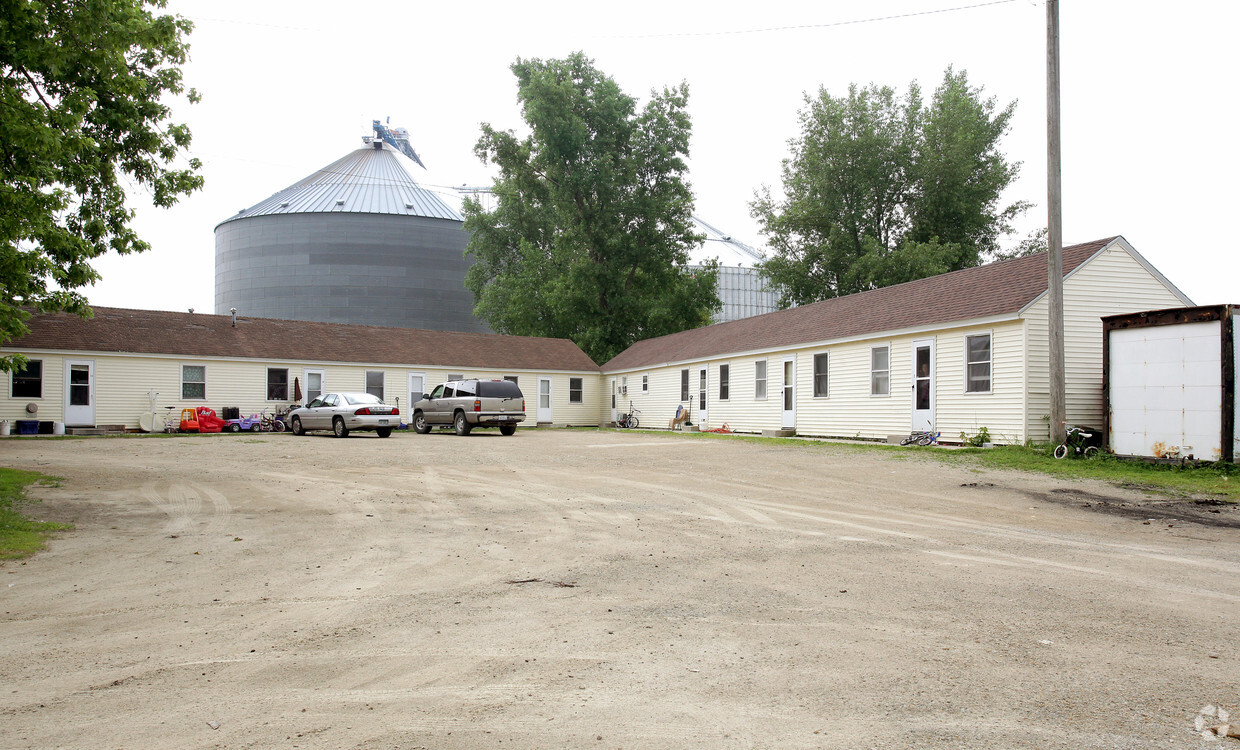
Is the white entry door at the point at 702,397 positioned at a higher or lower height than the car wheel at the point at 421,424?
higher

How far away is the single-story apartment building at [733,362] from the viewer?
18.6 m

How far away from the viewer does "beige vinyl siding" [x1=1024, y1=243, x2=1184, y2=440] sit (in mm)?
17875

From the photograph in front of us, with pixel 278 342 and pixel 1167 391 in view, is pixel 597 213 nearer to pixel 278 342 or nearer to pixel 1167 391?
pixel 278 342

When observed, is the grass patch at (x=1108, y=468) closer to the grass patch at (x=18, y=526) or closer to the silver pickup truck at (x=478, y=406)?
the silver pickup truck at (x=478, y=406)

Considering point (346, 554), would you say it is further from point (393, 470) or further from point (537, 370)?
point (537, 370)

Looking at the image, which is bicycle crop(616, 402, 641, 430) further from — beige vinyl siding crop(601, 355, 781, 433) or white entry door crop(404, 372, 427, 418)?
white entry door crop(404, 372, 427, 418)

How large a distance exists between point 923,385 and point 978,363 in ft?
6.03

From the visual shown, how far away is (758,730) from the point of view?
3.37 metres

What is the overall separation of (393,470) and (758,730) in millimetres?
12284

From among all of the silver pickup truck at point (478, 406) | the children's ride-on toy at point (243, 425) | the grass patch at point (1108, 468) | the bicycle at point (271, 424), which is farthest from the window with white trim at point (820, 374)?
the children's ride-on toy at point (243, 425)

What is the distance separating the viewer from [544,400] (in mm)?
39156

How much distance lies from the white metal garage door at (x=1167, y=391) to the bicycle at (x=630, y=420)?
2313 centimetres

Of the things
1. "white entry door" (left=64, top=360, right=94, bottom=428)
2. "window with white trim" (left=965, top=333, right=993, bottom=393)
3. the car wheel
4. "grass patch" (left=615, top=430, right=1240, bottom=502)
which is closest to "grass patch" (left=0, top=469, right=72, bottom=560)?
"grass patch" (left=615, top=430, right=1240, bottom=502)

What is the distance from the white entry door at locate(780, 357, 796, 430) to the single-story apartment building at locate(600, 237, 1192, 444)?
0.04m
